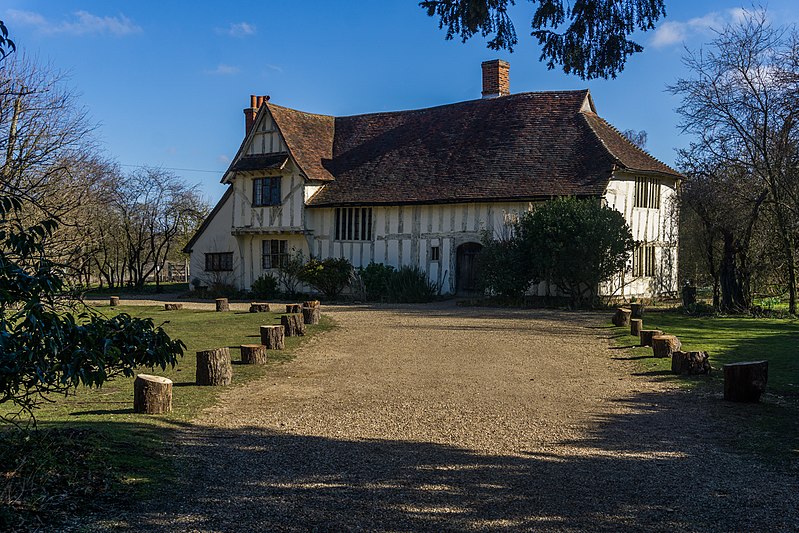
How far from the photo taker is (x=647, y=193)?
84.1 feet

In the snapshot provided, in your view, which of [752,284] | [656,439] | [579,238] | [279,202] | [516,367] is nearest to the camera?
[656,439]

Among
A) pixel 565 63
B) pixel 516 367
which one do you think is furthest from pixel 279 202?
pixel 565 63

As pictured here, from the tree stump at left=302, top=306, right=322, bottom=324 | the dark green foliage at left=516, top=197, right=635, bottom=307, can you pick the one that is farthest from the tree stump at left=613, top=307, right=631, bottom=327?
the tree stump at left=302, top=306, right=322, bottom=324

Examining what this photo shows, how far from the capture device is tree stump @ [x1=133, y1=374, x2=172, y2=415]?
8188 mm

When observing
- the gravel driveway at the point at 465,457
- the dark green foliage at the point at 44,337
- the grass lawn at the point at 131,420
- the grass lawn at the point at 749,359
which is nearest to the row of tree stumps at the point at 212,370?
the grass lawn at the point at 131,420

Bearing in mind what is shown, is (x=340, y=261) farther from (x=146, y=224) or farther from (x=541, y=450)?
(x=541, y=450)

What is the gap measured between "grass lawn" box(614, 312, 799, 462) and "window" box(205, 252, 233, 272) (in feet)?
55.7

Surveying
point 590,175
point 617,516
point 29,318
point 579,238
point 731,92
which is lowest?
point 617,516

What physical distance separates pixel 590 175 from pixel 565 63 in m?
16.6

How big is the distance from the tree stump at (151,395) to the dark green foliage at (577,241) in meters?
15.1

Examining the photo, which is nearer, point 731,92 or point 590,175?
point 731,92

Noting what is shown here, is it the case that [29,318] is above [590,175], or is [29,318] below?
below

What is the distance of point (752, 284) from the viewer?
23.0 meters

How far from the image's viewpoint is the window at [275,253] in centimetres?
2908
